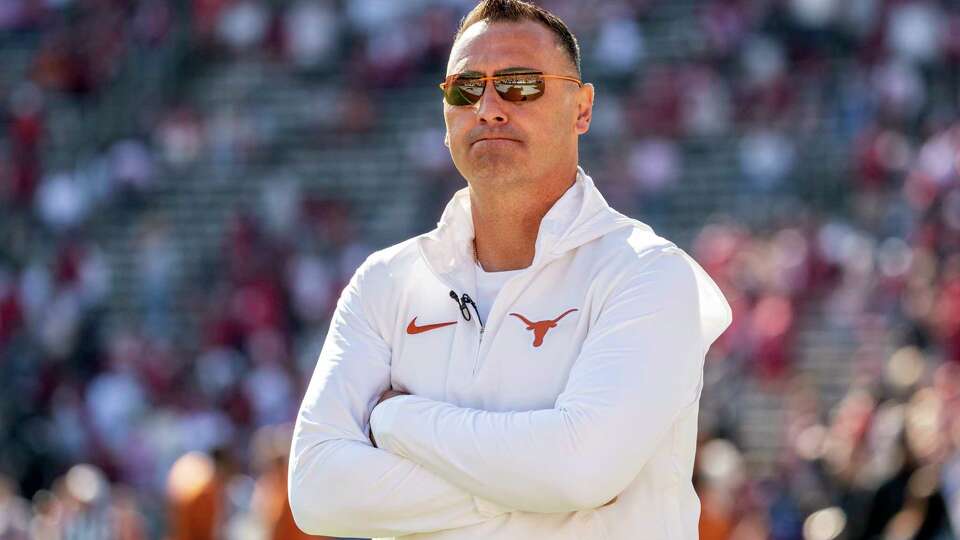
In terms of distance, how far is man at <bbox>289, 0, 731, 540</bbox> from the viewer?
333 cm

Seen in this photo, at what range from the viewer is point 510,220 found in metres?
3.65

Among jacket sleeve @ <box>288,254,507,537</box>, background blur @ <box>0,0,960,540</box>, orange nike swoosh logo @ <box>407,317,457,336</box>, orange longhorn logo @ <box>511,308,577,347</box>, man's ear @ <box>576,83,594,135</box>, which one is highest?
man's ear @ <box>576,83,594,135</box>

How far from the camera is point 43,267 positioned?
19.9 m

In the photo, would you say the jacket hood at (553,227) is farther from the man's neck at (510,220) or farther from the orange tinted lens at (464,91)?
the orange tinted lens at (464,91)

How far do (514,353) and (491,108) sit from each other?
484 mm

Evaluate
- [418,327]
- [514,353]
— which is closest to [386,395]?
[418,327]

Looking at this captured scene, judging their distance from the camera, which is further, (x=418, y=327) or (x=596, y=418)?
(x=418, y=327)

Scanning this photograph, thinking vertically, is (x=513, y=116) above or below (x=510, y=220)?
above

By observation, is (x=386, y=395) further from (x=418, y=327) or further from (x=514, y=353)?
(x=514, y=353)

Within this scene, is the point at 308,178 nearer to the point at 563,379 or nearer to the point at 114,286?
the point at 114,286

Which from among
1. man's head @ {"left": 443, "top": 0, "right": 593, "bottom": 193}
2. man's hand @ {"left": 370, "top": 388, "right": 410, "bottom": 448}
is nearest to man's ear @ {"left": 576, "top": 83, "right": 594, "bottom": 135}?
man's head @ {"left": 443, "top": 0, "right": 593, "bottom": 193}

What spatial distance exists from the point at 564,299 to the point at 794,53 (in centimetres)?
1665

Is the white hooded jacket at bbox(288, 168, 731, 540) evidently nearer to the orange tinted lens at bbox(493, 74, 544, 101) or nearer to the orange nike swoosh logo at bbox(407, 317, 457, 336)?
the orange nike swoosh logo at bbox(407, 317, 457, 336)

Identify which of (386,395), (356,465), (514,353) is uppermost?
(514,353)
